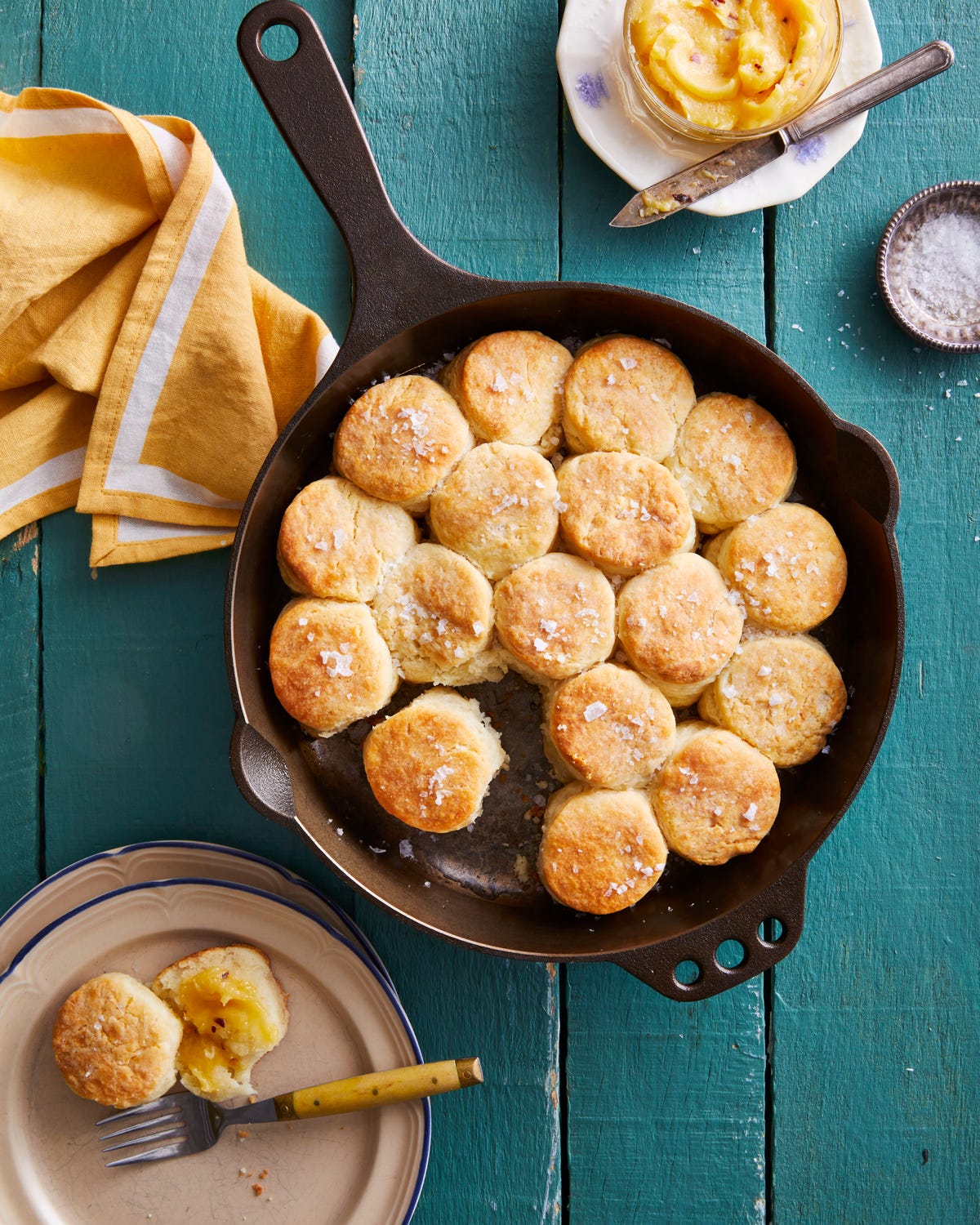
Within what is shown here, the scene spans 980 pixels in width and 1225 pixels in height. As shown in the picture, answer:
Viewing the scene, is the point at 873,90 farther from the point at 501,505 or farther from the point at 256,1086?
the point at 256,1086

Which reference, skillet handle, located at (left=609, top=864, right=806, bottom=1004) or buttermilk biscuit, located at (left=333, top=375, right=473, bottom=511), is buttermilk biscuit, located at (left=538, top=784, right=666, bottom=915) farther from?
buttermilk biscuit, located at (left=333, top=375, right=473, bottom=511)

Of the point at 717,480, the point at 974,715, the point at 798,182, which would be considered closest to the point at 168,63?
the point at 798,182

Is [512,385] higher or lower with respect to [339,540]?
higher

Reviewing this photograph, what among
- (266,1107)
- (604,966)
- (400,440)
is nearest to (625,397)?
(400,440)

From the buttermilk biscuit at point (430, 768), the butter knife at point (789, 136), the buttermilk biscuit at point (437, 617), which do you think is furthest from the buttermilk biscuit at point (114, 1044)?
the butter knife at point (789, 136)

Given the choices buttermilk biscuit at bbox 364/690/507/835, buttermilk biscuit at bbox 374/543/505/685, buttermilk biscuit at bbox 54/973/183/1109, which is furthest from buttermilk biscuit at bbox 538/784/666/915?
buttermilk biscuit at bbox 54/973/183/1109

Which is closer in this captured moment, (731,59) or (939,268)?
(731,59)
